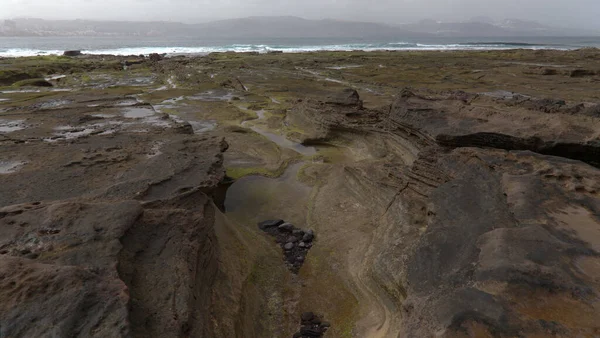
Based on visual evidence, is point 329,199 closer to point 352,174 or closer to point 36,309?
point 352,174

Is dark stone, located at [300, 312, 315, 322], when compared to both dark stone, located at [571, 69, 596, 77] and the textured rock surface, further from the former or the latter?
dark stone, located at [571, 69, 596, 77]

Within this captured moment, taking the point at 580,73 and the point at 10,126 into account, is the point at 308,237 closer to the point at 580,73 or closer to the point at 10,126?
the point at 10,126

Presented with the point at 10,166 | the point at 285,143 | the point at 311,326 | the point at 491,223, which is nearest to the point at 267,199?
the point at 311,326

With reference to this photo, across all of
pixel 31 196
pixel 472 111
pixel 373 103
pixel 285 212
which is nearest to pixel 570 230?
pixel 472 111

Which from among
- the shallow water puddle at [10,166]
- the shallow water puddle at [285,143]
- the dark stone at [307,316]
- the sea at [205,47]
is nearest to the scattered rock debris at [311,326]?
the dark stone at [307,316]

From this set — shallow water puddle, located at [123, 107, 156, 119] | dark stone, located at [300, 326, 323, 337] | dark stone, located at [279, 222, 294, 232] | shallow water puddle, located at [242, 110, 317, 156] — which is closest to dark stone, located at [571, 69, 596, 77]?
shallow water puddle, located at [242, 110, 317, 156]

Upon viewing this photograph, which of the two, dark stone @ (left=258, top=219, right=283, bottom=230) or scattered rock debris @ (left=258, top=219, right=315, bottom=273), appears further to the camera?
dark stone @ (left=258, top=219, right=283, bottom=230)

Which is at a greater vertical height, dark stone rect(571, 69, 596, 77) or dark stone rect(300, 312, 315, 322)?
dark stone rect(571, 69, 596, 77)
